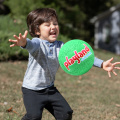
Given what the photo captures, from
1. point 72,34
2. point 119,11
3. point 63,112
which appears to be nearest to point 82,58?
point 63,112

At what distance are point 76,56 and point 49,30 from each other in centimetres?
48

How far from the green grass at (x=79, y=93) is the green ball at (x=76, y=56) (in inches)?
64.4

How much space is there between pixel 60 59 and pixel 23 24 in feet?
29.8

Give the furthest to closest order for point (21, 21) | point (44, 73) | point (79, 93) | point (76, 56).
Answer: point (21, 21)
point (79, 93)
point (44, 73)
point (76, 56)

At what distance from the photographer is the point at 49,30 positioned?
3031mm

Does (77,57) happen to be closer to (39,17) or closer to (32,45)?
(32,45)

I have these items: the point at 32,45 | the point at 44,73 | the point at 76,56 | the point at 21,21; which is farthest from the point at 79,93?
the point at 21,21

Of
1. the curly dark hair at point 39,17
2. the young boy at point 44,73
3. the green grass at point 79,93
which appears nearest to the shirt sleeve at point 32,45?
the young boy at point 44,73

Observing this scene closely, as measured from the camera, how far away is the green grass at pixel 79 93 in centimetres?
460

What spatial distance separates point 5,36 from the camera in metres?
9.69

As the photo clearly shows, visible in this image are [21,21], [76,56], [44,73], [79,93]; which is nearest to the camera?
[76,56]

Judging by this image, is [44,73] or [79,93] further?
[79,93]

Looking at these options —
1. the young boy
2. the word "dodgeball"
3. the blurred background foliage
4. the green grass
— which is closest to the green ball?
the word "dodgeball"

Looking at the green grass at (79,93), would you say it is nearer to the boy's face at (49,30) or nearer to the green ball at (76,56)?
the green ball at (76,56)
